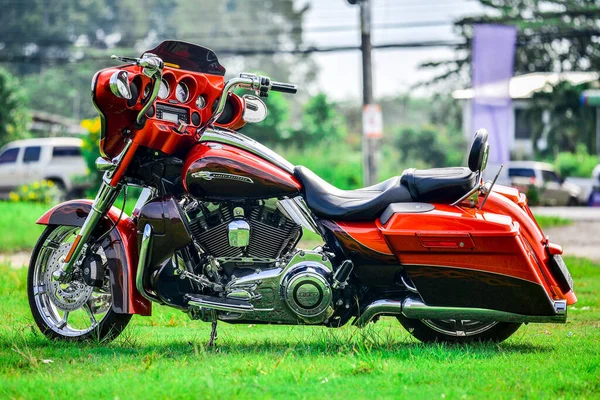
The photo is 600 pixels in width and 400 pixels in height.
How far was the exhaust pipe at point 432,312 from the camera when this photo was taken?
5.69 m

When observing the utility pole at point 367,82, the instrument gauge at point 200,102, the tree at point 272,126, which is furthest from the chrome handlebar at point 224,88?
the tree at point 272,126

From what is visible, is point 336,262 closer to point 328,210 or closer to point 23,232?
point 328,210

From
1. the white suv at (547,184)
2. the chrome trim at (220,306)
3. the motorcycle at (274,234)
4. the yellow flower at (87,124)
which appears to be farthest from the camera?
the white suv at (547,184)

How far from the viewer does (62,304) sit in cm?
632

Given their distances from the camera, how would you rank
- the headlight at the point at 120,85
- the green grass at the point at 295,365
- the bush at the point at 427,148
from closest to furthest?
1. the green grass at the point at 295,365
2. the headlight at the point at 120,85
3. the bush at the point at 427,148

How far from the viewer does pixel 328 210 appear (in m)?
5.79

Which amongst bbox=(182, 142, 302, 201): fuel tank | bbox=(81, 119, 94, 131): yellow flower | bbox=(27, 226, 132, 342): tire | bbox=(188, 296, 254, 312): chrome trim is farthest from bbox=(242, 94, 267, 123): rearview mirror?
bbox=(81, 119, 94, 131): yellow flower

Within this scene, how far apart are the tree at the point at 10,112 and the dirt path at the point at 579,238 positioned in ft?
90.8

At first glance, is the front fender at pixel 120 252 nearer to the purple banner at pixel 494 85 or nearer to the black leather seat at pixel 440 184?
the black leather seat at pixel 440 184

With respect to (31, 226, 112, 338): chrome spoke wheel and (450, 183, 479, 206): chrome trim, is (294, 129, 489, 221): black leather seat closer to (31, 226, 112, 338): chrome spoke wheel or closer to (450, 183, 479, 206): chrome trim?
(450, 183, 479, 206): chrome trim

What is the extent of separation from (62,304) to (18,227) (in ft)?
32.1

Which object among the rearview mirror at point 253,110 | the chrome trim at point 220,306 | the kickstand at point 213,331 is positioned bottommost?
the kickstand at point 213,331

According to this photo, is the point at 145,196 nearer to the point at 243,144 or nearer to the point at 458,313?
the point at 243,144

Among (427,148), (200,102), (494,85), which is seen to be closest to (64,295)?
(200,102)
